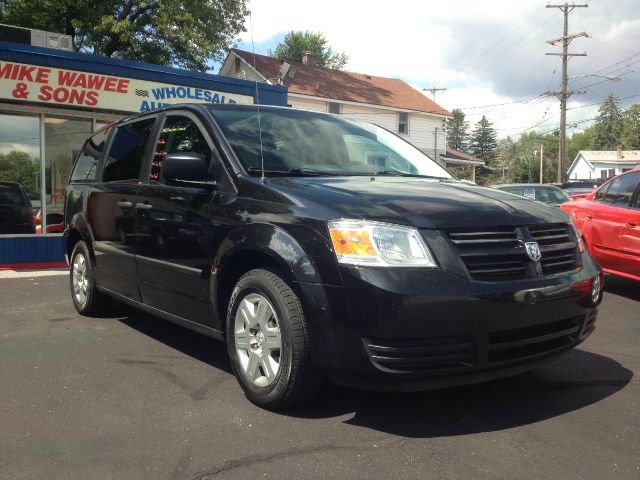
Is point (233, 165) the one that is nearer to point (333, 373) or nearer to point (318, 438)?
point (333, 373)

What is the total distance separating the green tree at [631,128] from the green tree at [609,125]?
1.09 meters

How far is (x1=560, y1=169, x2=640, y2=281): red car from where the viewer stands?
258 inches

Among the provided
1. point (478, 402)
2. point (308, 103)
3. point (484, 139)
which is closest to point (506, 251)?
point (478, 402)

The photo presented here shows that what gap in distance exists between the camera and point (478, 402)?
346 cm

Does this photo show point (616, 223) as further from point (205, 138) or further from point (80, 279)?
point (80, 279)

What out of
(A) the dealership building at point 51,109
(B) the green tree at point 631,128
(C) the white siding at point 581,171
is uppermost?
(B) the green tree at point 631,128

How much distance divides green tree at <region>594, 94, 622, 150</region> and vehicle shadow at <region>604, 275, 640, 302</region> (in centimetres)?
10395

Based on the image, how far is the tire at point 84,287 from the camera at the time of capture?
18.1 feet

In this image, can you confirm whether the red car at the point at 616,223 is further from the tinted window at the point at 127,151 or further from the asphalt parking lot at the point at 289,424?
the tinted window at the point at 127,151

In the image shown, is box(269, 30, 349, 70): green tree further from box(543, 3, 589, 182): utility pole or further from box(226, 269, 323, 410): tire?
box(226, 269, 323, 410): tire

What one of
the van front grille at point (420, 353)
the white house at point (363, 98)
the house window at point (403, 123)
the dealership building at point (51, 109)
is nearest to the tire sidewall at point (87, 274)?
the van front grille at point (420, 353)

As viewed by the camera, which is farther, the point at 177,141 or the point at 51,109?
the point at 51,109

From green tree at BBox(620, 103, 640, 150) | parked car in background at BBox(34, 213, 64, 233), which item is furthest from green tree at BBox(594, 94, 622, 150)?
parked car in background at BBox(34, 213, 64, 233)

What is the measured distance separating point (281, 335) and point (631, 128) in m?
112
